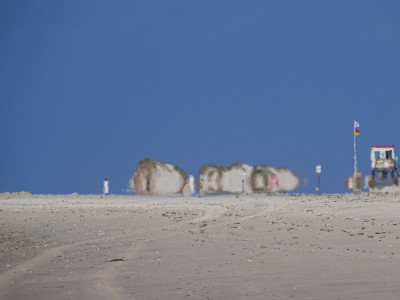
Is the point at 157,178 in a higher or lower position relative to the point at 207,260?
higher

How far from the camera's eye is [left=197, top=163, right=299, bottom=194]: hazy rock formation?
87344 millimetres

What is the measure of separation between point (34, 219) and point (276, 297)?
23392 mm

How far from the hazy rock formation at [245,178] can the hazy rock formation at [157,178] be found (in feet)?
8.50

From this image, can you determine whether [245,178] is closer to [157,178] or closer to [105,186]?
[157,178]

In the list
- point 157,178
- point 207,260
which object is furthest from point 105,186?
point 207,260

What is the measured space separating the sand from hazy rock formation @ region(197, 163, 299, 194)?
59.1 meters

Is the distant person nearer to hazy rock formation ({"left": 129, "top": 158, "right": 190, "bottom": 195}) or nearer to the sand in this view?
hazy rock formation ({"left": 129, "top": 158, "right": 190, "bottom": 195})

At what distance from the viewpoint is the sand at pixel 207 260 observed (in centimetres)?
1170

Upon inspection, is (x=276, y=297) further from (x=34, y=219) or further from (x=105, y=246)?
(x=34, y=219)

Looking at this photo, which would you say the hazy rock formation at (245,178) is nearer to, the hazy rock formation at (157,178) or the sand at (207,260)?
the hazy rock formation at (157,178)

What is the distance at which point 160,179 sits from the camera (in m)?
87.4

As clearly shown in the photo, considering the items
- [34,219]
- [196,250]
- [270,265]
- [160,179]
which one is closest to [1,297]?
[270,265]

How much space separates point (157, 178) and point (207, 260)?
71.6 meters

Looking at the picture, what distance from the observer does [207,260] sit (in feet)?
51.7
